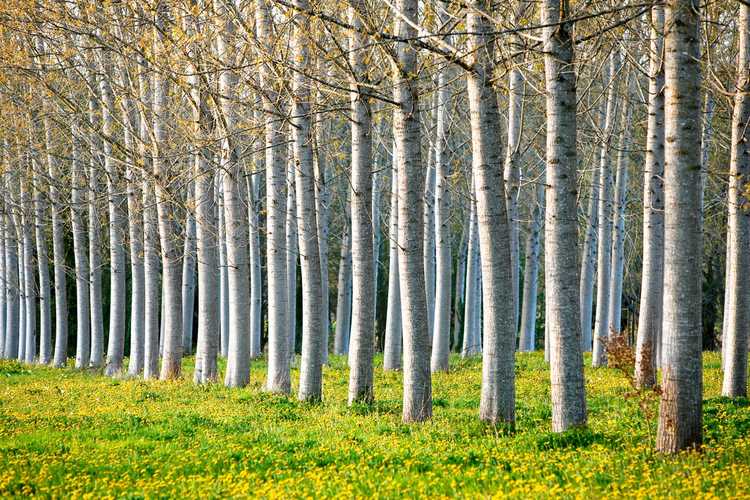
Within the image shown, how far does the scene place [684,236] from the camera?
26.0ft

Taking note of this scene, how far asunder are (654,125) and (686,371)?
7214mm

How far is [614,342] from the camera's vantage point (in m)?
8.94

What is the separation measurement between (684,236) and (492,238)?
8.49ft

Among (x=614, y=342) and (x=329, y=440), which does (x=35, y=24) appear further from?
(x=614, y=342)

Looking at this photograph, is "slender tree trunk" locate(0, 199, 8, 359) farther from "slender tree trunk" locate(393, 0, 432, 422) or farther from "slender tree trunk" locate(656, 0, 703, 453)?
"slender tree trunk" locate(656, 0, 703, 453)

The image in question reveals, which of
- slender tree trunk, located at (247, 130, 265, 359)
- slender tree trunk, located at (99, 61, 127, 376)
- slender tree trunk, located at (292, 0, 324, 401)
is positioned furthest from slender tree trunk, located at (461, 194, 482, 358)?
slender tree trunk, located at (292, 0, 324, 401)

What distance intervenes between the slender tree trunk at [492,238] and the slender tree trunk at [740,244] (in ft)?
13.3

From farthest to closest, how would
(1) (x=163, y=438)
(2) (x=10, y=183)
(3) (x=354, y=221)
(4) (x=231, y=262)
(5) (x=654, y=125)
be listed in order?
(2) (x=10, y=183) → (4) (x=231, y=262) → (5) (x=654, y=125) → (3) (x=354, y=221) → (1) (x=163, y=438)

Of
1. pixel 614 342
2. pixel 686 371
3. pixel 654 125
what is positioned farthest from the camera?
pixel 654 125

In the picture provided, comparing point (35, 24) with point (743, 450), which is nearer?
point (743, 450)

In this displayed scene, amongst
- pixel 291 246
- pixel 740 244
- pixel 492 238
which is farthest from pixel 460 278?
pixel 492 238

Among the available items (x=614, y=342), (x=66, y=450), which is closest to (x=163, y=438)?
(x=66, y=450)

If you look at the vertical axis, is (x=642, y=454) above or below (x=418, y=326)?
below

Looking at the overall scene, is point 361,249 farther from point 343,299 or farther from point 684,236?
point 343,299
